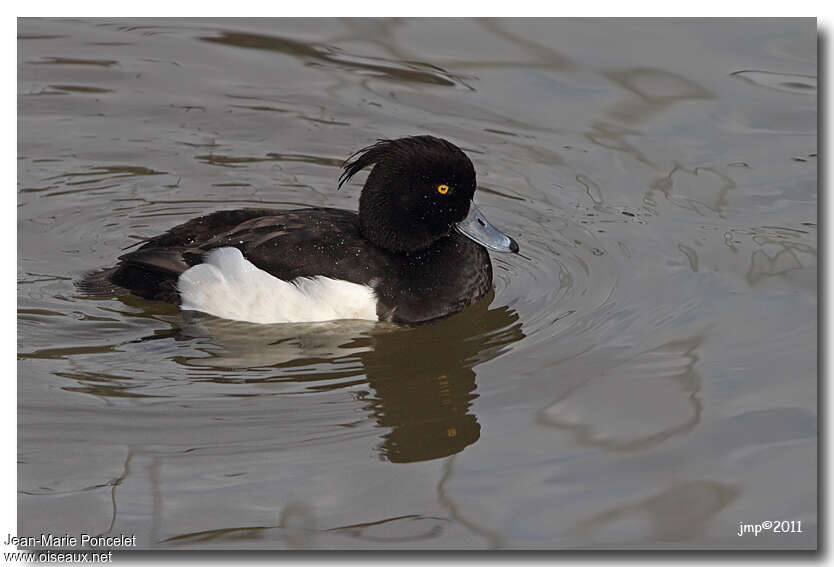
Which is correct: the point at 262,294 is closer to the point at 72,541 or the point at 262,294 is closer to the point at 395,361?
the point at 395,361

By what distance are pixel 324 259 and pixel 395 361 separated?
0.69 metres

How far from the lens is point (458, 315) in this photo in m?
7.15

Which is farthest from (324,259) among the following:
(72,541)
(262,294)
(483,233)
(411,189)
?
(72,541)

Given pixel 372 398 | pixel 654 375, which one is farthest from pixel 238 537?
pixel 654 375

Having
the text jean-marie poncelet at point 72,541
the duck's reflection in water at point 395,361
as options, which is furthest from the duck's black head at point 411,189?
the text jean-marie poncelet at point 72,541

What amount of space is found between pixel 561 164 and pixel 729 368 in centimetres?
270

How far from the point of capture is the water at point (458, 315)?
545 centimetres

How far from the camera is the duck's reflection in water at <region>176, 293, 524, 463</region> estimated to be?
6023mm

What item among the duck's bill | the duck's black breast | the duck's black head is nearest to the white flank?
the duck's black breast

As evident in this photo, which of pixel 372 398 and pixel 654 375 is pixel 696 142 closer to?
pixel 654 375

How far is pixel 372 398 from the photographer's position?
6.25 meters

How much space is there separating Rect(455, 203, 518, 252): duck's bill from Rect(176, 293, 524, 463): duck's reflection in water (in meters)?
0.36

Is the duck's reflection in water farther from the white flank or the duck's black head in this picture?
the duck's black head
